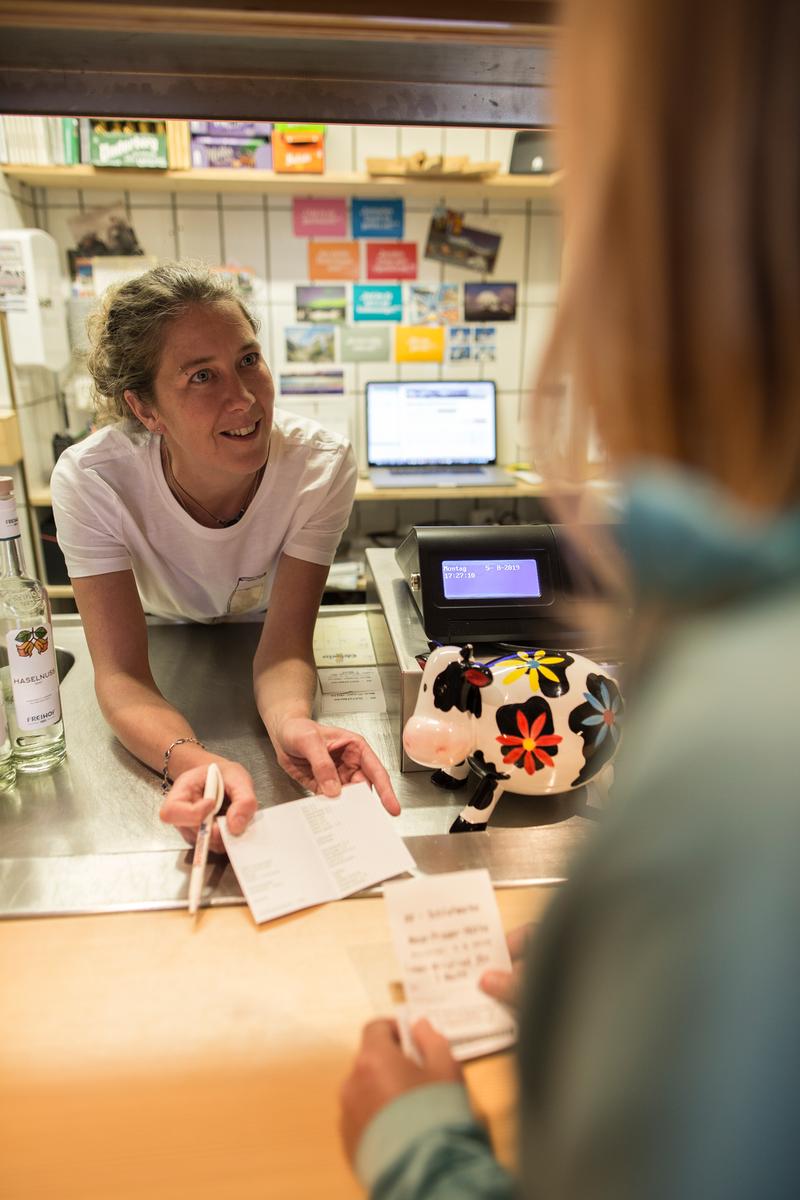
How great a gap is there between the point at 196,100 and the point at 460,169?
2143mm

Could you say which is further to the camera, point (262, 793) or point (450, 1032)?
point (262, 793)

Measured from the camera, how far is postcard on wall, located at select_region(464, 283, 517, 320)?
10.3 feet

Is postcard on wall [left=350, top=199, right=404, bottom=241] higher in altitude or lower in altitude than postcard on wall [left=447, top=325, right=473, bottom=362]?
higher

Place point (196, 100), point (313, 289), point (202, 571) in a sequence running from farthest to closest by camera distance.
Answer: point (313, 289) < point (202, 571) < point (196, 100)

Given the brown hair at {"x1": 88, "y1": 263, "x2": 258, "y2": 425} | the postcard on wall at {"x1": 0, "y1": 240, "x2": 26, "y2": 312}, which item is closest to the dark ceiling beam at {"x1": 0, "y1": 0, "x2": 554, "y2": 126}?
the brown hair at {"x1": 88, "y1": 263, "x2": 258, "y2": 425}

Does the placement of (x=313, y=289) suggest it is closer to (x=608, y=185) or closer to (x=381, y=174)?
(x=381, y=174)

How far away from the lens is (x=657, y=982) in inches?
9.7

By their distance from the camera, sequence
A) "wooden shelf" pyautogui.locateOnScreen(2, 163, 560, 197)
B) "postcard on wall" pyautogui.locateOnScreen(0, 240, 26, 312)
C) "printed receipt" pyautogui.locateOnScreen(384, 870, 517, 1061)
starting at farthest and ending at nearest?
"wooden shelf" pyautogui.locateOnScreen(2, 163, 560, 197) < "postcard on wall" pyautogui.locateOnScreen(0, 240, 26, 312) < "printed receipt" pyautogui.locateOnScreen(384, 870, 517, 1061)

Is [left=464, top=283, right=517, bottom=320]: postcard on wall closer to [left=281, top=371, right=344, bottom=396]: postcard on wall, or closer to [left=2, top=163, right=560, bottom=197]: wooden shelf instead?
[left=2, top=163, right=560, bottom=197]: wooden shelf

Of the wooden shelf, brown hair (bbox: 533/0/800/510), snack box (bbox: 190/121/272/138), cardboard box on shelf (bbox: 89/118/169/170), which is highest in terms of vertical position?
snack box (bbox: 190/121/272/138)

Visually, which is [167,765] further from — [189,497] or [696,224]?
[696,224]

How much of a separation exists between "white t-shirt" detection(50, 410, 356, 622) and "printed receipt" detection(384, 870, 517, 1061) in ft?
2.44

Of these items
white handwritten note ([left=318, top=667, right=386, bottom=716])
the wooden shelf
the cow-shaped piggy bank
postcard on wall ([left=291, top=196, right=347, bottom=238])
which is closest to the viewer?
the cow-shaped piggy bank

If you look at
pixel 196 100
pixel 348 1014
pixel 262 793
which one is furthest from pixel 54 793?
pixel 196 100
